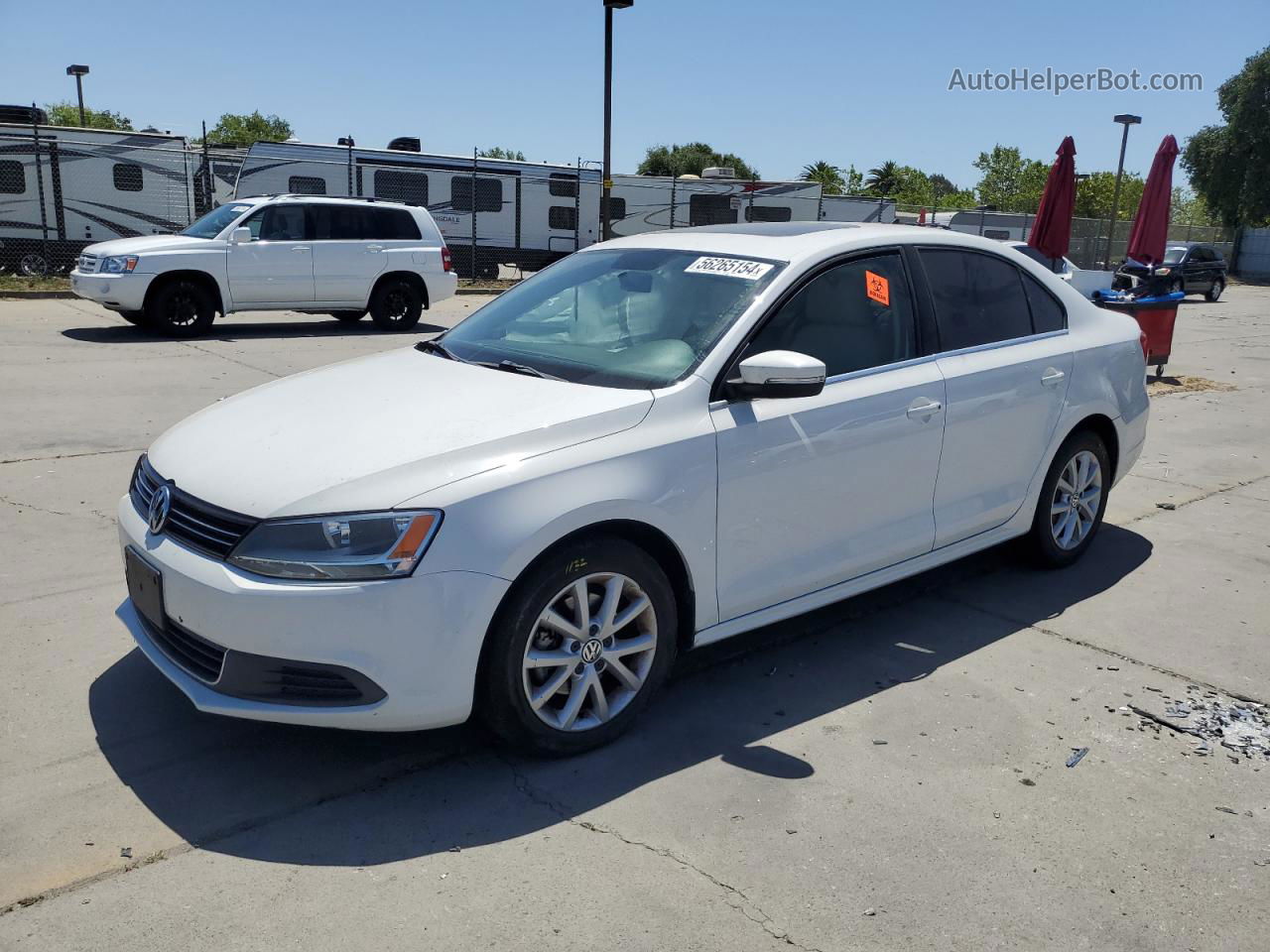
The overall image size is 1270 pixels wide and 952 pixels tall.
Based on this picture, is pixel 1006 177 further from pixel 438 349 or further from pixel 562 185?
pixel 438 349

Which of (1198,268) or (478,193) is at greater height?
(478,193)

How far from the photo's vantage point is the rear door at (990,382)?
453cm

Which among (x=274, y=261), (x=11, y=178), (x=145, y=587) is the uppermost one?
(x=11, y=178)

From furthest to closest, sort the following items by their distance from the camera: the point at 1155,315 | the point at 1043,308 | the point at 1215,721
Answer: the point at 1155,315 → the point at 1043,308 → the point at 1215,721

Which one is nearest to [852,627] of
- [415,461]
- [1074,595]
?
[1074,595]

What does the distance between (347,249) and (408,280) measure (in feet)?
3.40

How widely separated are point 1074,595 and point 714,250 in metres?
2.52

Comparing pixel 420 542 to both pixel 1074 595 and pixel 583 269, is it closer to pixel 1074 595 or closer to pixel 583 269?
pixel 583 269

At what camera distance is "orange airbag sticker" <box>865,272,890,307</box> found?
435 centimetres

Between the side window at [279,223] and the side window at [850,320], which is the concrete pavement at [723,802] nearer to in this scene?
the side window at [850,320]

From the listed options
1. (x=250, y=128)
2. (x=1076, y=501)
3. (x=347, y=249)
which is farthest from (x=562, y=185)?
(x=250, y=128)

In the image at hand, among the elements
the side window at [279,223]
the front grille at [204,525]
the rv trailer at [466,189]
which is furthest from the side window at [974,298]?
the rv trailer at [466,189]

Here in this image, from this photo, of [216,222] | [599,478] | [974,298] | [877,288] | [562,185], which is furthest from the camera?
[562,185]

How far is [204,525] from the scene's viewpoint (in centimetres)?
324
